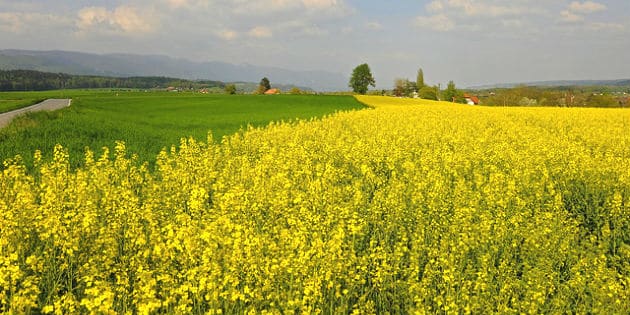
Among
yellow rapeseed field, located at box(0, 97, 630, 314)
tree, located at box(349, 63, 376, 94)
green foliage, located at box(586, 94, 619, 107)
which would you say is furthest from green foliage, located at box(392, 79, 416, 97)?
yellow rapeseed field, located at box(0, 97, 630, 314)

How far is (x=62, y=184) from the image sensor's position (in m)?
7.34

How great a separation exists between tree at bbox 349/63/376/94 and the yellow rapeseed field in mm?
108026

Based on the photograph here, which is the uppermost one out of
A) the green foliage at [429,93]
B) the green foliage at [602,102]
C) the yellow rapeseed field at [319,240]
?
the green foliage at [429,93]

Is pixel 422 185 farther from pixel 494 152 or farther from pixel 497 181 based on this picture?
pixel 494 152

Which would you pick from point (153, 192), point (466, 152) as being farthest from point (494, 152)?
point (153, 192)

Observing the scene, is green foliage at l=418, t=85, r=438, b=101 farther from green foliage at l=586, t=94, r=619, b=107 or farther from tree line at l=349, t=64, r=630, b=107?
green foliage at l=586, t=94, r=619, b=107

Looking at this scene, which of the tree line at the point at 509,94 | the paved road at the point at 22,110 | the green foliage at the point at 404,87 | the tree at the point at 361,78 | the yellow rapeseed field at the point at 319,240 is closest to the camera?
the yellow rapeseed field at the point at 319,240

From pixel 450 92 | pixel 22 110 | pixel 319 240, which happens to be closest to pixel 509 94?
pixel 450 92

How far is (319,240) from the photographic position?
14.9ft

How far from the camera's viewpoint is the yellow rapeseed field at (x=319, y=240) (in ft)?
14.5

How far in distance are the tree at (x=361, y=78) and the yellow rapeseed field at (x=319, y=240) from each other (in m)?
108

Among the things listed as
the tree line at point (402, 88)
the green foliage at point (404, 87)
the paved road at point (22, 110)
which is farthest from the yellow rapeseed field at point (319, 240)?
the green foliage at point (404, 87)

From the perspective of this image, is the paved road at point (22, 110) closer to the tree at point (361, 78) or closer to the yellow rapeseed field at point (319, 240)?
the yellow rapeseed field at point (319, 240)

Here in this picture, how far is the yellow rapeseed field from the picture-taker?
4.41 meters
